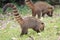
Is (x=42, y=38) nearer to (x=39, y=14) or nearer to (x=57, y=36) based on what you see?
(x=57, y=36)

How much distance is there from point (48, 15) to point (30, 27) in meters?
3.96

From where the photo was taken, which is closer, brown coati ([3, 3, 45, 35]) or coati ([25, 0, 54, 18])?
brown coati ([3, 3, 45, 35])

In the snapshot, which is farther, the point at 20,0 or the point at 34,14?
the point at 20,0

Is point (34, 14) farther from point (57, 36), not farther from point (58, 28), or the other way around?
point (57, 36)

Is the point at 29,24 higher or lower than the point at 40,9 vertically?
higher

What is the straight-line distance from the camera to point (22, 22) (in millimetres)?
6723

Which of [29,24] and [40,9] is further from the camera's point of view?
[40,9]

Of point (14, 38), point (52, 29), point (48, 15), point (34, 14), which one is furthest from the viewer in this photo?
point (48, 15)

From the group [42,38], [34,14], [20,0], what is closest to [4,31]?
[42,38]

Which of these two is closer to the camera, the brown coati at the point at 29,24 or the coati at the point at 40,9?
the brown coati at the point at 29,24

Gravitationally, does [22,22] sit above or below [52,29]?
above

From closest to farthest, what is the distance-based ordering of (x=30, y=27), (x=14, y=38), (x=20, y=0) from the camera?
1. (x=14, y=38)
2. (x=30, y=27)
3. (x=20, y=0)

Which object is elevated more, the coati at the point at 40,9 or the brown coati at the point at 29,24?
the brown coati at the point at 29,24

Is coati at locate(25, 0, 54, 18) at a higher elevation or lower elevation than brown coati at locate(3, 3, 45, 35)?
lower
